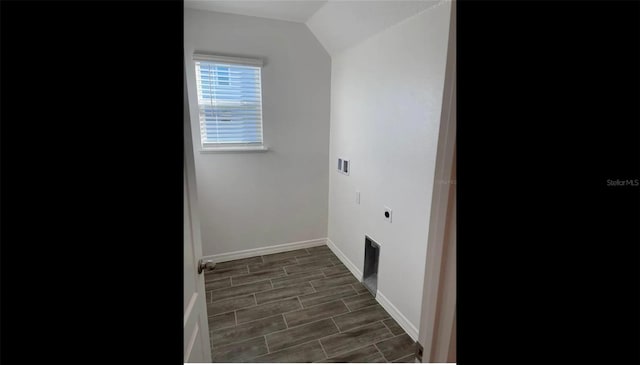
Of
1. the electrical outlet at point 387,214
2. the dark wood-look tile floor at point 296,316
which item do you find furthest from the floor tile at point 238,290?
the electrical outlet at point 387,214

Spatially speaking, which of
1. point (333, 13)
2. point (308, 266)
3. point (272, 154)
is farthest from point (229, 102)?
point (308, 266)

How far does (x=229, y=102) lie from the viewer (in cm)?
282

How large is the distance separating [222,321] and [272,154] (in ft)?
5.36

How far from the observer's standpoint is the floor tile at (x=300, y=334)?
1.95m

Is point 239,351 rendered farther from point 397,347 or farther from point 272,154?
point 272,154

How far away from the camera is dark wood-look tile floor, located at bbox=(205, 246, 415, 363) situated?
6.16 feet

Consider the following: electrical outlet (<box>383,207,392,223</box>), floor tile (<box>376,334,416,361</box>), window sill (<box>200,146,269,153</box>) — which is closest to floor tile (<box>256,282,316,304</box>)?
floor tile (<box>376,334,416,361</box>)

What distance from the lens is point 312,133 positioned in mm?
3145

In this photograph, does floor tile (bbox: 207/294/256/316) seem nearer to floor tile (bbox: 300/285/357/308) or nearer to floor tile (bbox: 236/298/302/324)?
floor tile (bbox: 236/298/302/324)
